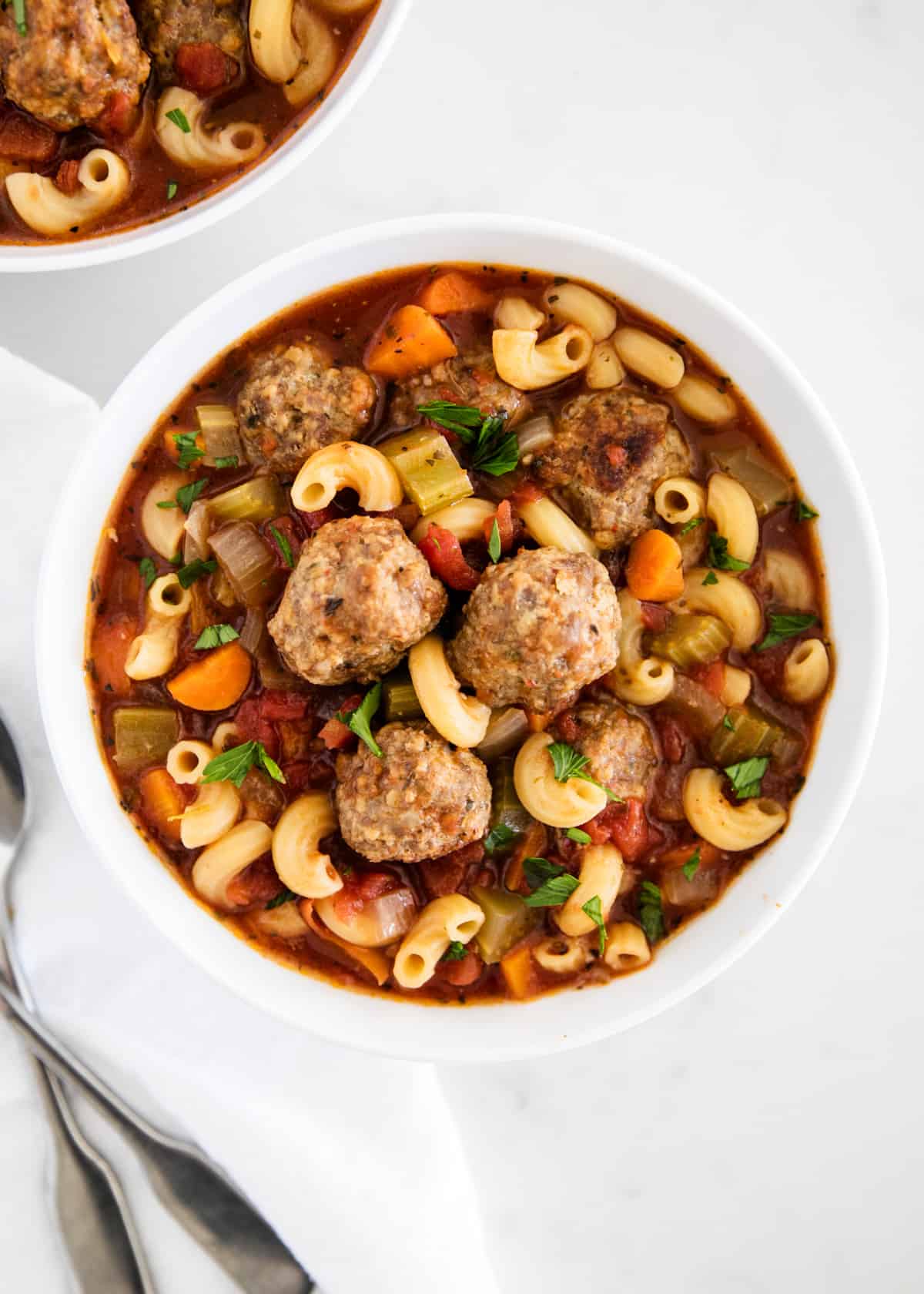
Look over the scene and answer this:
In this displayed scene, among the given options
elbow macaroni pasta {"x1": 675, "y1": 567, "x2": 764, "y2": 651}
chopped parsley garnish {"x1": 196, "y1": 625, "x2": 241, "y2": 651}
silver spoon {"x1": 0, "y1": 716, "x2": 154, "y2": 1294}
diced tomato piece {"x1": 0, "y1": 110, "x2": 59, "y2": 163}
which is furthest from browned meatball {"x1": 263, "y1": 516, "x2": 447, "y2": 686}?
diced tomato piece {"x1": 0, "y1": 110, "x2": 59, "y2": 163}

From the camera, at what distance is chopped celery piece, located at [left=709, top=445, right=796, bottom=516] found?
3043 mm

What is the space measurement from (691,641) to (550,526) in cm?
49

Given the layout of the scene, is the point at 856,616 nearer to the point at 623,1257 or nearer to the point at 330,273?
the point at 330,273

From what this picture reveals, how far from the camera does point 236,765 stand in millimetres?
2936

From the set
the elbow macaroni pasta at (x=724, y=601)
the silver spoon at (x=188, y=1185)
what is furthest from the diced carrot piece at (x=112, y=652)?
the elbow macaroni pasta at (x=724, y=601)

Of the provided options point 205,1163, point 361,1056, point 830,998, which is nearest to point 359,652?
point 361,1056

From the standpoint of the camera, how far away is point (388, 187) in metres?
3.57

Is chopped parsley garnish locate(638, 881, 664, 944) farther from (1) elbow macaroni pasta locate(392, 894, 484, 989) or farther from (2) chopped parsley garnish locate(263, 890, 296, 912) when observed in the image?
(2) chopped parsley garnish locate(263, 890, 296, 912)

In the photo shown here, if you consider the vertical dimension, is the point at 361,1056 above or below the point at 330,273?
below

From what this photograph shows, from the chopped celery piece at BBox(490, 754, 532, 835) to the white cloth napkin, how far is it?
1049 mm

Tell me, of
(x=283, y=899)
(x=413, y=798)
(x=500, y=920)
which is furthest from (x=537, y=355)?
(x=283, y=899)

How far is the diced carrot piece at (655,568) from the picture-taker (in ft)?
9.66

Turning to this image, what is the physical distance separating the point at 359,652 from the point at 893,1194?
2.82 metres

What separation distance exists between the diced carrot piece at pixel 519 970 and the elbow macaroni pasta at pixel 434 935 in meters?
0.16
